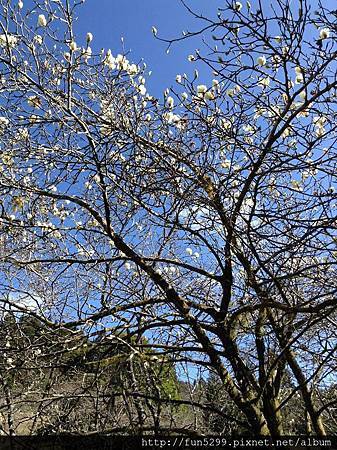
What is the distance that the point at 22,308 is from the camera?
323cm

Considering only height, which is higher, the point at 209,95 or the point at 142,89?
the point at 142,89

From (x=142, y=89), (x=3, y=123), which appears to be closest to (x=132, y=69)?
(x=142, y=89)

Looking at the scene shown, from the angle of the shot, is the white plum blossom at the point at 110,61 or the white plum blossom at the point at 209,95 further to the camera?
the white plum blossom at the point at 110,61

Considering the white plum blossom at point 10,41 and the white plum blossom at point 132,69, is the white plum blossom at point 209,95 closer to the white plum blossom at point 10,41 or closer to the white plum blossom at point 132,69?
the white plum blossom at point 132,69

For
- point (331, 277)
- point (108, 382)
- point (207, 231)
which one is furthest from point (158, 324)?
point (331, 277)

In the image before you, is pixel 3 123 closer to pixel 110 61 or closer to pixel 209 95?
pixel 110 61

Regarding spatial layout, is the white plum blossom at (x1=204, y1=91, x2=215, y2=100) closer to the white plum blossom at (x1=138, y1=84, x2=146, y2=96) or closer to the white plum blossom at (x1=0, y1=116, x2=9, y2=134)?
the white plum blossom at (x1=138, y1=84, x2=146, y2=96)

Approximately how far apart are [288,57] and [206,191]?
92 cm

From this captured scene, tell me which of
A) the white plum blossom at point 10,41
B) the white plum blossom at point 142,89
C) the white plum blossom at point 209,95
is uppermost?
the white plum blossom at point 142,89

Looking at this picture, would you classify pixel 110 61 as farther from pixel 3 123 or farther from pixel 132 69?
pixel 3 123

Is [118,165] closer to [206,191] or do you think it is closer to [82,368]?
[206,191]

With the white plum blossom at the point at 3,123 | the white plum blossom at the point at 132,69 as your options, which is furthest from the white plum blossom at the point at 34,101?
the white plum blossom at the point at 132,69

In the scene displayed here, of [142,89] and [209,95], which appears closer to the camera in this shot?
[209,95]

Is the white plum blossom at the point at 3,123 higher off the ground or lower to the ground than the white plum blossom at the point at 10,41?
lower
